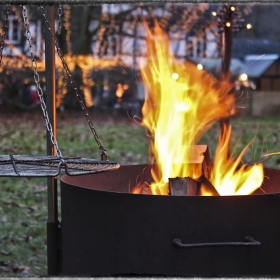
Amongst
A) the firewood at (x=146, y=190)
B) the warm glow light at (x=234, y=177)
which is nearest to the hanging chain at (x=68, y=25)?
the warm glow light at (x=234, y=177)

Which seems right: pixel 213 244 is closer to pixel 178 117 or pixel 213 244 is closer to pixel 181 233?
pixel 181 233

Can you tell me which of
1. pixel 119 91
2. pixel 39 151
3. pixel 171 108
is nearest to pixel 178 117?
pixel 171 108

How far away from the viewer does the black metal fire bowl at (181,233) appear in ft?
7.77

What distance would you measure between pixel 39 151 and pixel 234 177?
535 cm

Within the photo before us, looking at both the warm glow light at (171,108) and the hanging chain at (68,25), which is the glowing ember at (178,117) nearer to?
the warm glow light at (171,108)

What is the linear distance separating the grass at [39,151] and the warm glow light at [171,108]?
0.22 meters

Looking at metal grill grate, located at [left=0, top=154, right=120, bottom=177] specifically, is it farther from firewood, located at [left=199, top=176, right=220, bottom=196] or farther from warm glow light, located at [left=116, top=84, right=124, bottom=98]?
warm glow light, located at [left=116, top=84, right=124, bottom=98]

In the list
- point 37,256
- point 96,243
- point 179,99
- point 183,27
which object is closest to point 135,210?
point 96,243

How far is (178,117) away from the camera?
3.06 meters

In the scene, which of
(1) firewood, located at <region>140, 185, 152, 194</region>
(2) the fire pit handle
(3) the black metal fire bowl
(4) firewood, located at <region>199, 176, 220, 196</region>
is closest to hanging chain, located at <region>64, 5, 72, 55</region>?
(1) firewood, located at <region>140, 185, 152, 194</region>

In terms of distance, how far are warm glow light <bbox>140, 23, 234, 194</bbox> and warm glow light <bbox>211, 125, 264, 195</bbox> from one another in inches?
6.7

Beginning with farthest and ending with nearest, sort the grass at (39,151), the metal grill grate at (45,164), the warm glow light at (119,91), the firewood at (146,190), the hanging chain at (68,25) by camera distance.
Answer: the warm glow light at (119,91) < the hanging chain at (68,25) < the grass at (39,151) < the firewood at (146,190) < the metal grill grate at (45,164)

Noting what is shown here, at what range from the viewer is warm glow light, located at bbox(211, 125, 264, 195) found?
117 inches

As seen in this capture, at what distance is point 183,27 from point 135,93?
2.66m
